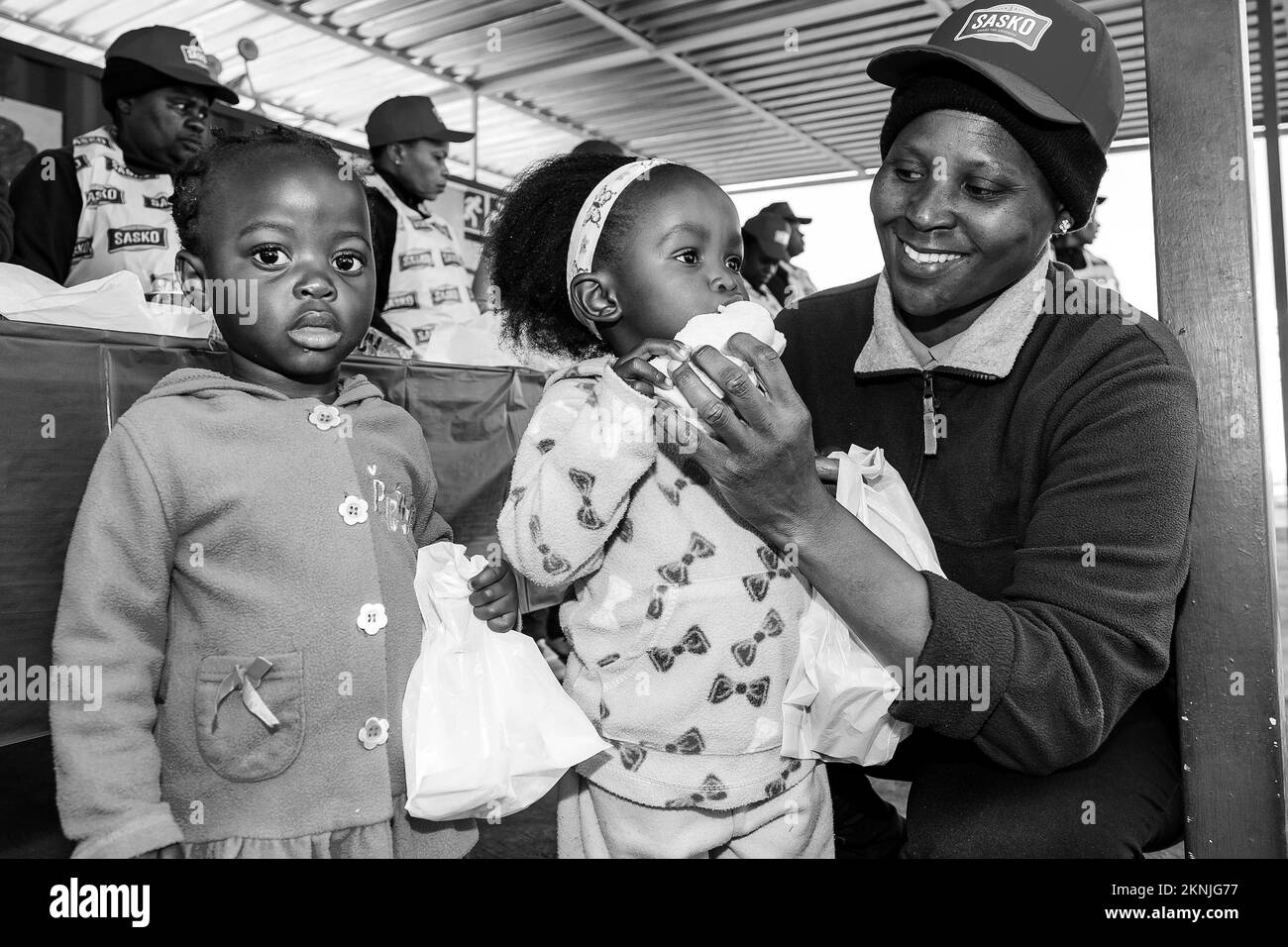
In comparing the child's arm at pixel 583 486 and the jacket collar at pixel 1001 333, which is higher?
the jacket collar at pixel 1001 333

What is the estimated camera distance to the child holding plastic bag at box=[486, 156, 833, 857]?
4.21ft

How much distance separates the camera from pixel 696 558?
1389 mm

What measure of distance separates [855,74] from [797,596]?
7.19 metres

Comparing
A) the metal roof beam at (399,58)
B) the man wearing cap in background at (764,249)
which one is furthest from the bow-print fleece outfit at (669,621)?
the metal roof beam at (399,58)

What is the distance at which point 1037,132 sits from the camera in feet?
4.61

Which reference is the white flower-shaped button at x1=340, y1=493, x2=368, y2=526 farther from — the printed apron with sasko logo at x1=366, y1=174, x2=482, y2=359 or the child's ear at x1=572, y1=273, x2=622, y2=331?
the printed apron with sasko logo at x1=366, y1=174, x2=482, y2=359

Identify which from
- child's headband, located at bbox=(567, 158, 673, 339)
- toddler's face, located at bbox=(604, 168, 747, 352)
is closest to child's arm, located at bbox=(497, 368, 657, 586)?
toddler's face, located at bbox=(604, 168, 747, 352)

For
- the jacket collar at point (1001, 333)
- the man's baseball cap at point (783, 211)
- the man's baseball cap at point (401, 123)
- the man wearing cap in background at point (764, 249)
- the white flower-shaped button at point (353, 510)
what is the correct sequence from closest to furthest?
1. the white flower-shaped button at point (353, 510)
2. the jacket collar at point (1001, 333)
3. the man's baseball cap at point (401, 123)
4. the man wearing cap in background at point (764, 249)
5. the man's baseball cap at point (783, 211)

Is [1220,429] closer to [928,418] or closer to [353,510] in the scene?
[928,418]

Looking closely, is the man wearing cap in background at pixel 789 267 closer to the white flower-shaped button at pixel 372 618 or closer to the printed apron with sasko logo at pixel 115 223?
the printed apron with sasko logo at pixel 115 223

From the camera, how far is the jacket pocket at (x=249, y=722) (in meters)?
1.27

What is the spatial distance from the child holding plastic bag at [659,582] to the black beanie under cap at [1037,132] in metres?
0.39

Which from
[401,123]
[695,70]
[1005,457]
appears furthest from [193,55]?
[695,70]
